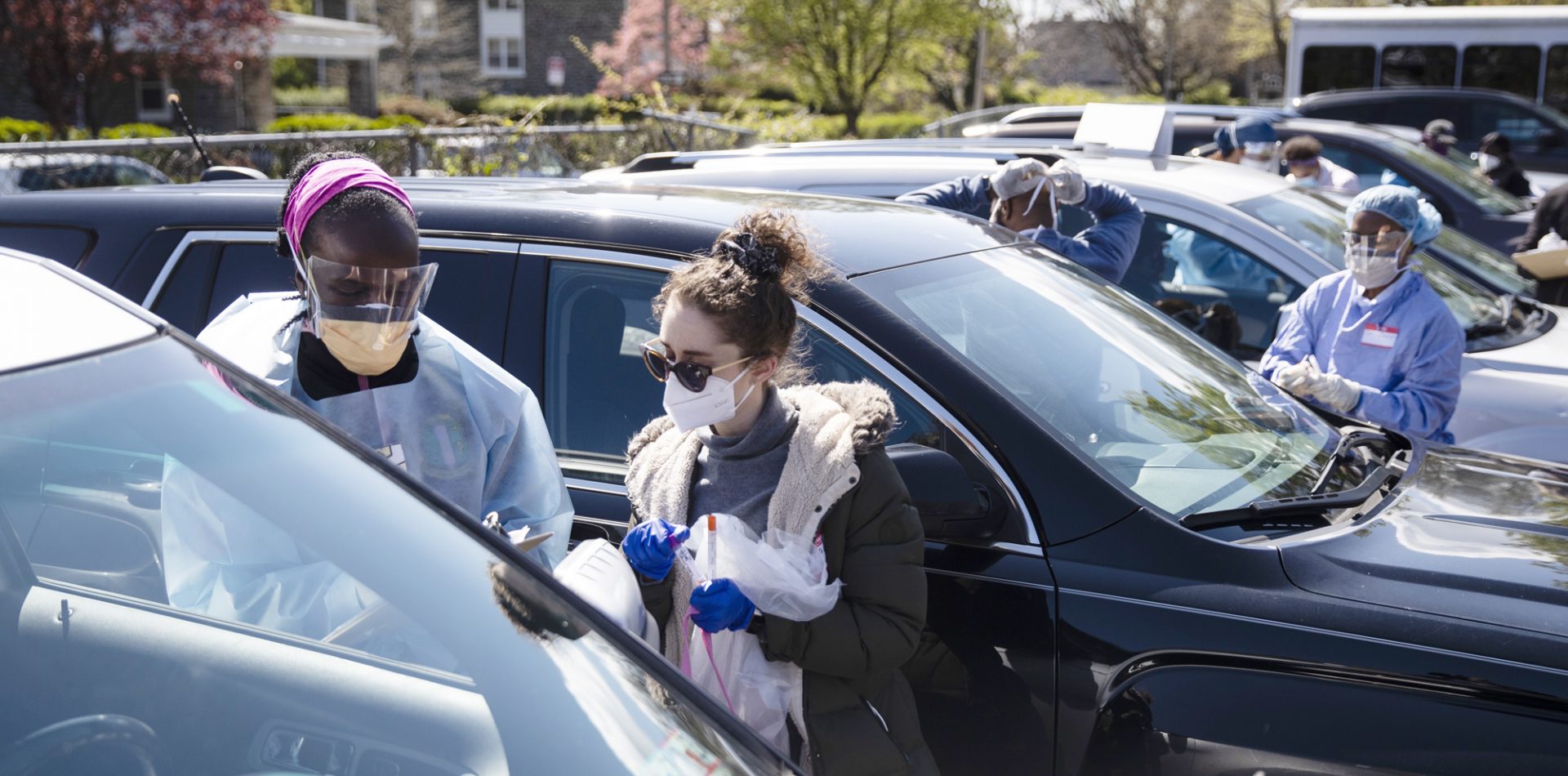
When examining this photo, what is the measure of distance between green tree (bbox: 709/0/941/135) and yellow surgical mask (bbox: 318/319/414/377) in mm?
15811

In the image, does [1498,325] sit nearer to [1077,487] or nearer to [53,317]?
[1077,487]

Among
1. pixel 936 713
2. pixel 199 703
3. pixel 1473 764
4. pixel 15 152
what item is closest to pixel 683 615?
pixel 936 713

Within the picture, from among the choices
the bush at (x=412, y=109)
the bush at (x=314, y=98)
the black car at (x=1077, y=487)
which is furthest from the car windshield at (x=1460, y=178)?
the bush at (x=314, y=98)

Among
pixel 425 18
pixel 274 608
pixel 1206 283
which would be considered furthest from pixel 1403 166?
pixel 425 18

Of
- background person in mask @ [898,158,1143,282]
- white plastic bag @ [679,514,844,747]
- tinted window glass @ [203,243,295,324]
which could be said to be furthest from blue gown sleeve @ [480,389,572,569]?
background person in mask @ [898,158,1143,282]

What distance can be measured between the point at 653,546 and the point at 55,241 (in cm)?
234

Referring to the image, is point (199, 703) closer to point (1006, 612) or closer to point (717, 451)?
point (717, 451)

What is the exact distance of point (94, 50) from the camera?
2252 cm

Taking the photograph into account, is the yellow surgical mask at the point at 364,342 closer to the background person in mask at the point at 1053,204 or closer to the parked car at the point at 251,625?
the parked car at the point at 251,625

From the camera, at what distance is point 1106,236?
186 inches

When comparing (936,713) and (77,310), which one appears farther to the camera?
(936,713)

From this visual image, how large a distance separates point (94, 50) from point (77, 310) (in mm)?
24328

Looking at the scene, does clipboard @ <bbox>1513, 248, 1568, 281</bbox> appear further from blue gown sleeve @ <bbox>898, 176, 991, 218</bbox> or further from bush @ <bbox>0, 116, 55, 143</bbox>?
bush @ <bbox>0, 116, 55, 143</bbox>

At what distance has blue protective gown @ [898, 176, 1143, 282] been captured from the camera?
466 centimetres
